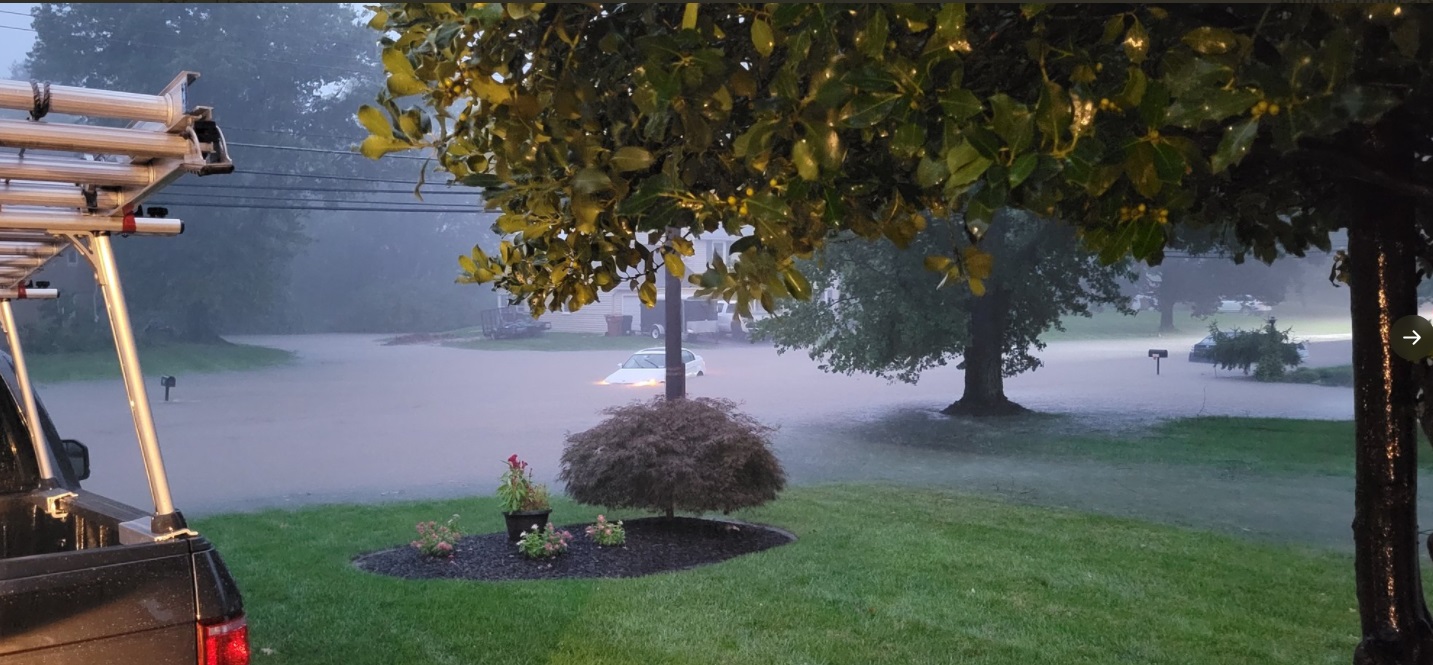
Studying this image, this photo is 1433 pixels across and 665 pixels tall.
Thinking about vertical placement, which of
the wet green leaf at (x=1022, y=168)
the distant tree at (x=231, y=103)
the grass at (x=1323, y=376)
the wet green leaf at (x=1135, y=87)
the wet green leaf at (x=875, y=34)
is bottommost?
Result: the grass at (x=1323, y=376)

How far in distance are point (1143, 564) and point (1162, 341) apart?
17256 mm

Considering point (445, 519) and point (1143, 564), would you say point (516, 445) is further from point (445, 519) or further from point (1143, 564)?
point (1143, 564)

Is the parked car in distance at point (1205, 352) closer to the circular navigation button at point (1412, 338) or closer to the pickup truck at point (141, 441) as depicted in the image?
the circular navigation button at point (1412, 338)

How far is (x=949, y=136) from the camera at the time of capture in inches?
65.0

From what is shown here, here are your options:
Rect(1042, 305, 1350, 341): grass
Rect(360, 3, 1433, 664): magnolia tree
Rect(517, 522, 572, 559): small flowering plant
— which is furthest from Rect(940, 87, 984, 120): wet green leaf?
Rect(1042, 305, 1350, 341): grass

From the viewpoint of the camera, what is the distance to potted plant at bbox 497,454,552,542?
8734 millimetres

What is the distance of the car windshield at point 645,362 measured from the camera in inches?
816

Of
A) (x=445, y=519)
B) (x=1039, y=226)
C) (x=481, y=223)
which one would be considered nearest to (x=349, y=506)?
(x=445, y=519)

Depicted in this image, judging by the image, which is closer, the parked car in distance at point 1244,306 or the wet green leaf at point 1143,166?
the wet green leaf at point 1143,166

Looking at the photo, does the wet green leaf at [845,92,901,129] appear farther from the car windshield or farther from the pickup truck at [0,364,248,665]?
the car windshield

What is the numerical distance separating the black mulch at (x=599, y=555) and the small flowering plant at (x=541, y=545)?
0.17 feet

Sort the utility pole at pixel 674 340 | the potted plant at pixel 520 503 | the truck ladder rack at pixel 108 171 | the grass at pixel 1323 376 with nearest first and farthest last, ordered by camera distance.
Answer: the truck ladder rack at pixel 108 171 < the potted plant at pixel 520 503 < the utility pole at pixel 674 340 < the grass at pixel 1323 376

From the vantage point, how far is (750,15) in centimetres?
220

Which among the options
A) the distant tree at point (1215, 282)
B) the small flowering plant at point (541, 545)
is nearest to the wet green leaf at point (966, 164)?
the small flowering plant at point (541, 545)
